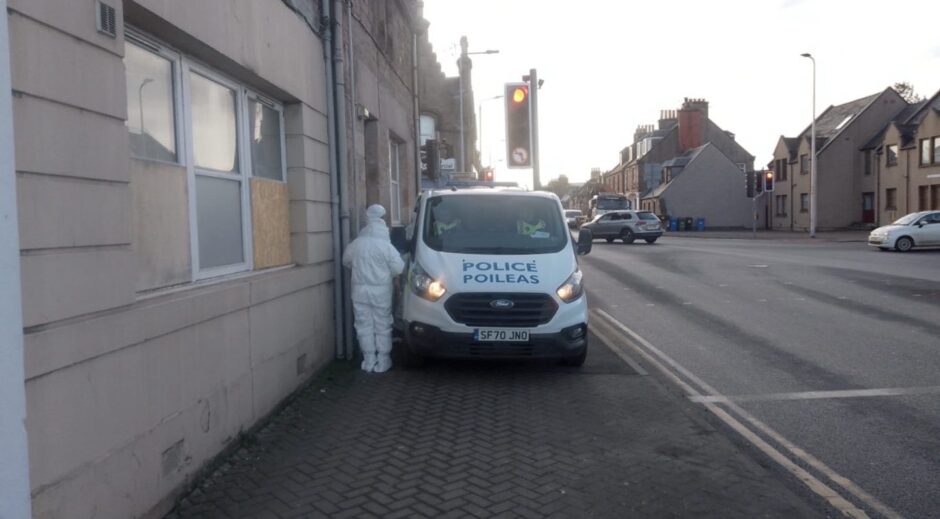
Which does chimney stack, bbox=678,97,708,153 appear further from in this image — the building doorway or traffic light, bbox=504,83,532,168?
traffic light, bbox=504,83,532,168

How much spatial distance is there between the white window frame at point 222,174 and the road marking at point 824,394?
429 centimetres

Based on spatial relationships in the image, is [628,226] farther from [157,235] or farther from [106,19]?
[106,19]

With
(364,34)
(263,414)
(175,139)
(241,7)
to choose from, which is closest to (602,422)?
(263,414)

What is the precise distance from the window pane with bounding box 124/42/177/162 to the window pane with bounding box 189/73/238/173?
0.40 meters

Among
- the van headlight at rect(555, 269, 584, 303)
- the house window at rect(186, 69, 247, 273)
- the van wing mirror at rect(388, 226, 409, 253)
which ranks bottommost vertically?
the van headlight at rect(555, 269, 584, 303)

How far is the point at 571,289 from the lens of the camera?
8164 mm

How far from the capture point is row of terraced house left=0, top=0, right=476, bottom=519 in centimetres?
330

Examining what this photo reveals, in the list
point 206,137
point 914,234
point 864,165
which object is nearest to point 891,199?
point 864,165

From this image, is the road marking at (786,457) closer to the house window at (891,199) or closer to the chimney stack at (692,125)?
the house window at (891,199)

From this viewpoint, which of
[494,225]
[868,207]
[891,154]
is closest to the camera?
→ [494,225]

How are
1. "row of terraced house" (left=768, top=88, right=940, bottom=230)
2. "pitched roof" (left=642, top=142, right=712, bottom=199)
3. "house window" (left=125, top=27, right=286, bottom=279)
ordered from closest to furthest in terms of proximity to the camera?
"house window" (left=125, top=27, right=286, bottom=279) < "row of terraced house" (left=768, top=88, right=940, bottom=230) < "pitched roof" (left=642, top=142, right=712, bottom=199)

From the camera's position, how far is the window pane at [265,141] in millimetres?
7195

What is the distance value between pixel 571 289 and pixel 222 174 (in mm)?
3688

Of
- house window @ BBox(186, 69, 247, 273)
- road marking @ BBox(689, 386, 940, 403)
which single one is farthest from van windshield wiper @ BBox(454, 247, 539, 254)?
house window @ BBox(186, 69, 247, 273)
